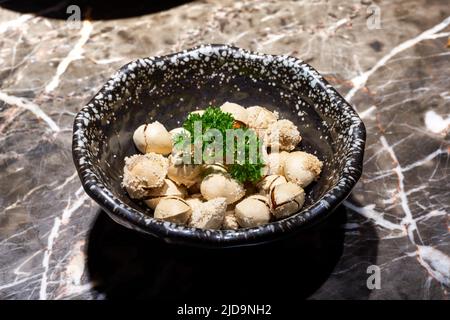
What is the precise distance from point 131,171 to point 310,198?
330 millimetres

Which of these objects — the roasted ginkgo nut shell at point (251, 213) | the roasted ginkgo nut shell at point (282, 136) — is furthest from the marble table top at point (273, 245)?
the roasted ginkgo nut shell at point (282, 136)

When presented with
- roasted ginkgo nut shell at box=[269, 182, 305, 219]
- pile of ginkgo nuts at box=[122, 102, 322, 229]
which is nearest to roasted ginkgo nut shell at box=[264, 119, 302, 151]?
pile of ginkgo nuts at box=[122, 102, 322, 229]

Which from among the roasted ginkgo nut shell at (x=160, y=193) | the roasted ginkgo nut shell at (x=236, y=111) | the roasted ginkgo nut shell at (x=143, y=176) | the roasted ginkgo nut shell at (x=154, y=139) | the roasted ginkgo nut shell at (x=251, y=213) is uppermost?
the roasted ginkgo nut shell at (x=236, y=111)

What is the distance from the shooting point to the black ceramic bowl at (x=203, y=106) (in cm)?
93

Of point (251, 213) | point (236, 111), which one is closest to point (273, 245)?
point (251, 213)

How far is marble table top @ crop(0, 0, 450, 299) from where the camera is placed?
1.10 meters

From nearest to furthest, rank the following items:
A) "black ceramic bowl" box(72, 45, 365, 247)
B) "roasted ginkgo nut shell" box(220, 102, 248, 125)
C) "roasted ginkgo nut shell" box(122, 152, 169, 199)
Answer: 1. "black ceramic bowl" box(72, 45, 365, 247)
2. "roasted ginkgo nut shell" box(122, 152, 169, 199)
3. "roasted ginkgo nut shell" box(220, 102, 248, 125)

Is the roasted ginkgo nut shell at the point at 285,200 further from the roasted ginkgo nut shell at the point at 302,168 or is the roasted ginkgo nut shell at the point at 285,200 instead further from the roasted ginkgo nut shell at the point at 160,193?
the roasted ginkgo nut shell at the point at 160,193

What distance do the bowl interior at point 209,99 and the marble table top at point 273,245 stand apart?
5.9 inches

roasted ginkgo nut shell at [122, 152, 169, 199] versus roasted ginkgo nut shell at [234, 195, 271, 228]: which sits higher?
roasted ginkgo nut shell at [122, 152, 169, 199]

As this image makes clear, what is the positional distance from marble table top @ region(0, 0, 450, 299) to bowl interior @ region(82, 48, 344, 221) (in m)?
0.15

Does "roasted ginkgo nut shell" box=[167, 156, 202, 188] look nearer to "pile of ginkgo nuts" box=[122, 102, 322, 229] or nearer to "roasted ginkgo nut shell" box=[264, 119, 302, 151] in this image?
"pile of ginkgo nuts" box=[122, 102, 322, 229]

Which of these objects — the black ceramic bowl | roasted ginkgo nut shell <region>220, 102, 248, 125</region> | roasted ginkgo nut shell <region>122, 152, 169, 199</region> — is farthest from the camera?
roasted ginkgo nut shell <region>220, 102, 248, 125</region>

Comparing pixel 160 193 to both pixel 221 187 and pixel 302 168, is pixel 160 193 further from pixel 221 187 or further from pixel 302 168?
pixel 302 168
